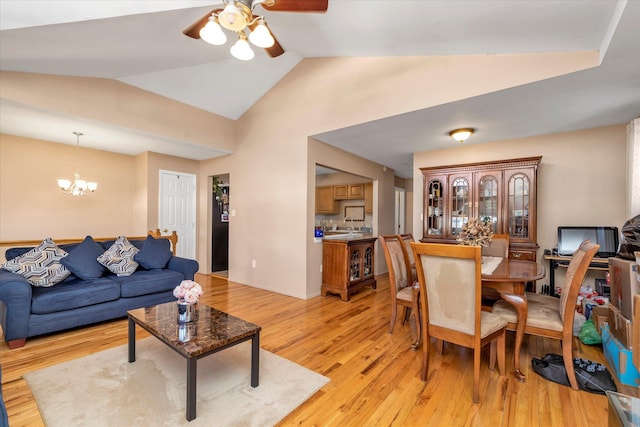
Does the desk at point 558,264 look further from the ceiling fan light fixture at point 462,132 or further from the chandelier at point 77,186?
the chandelier at point 77,186

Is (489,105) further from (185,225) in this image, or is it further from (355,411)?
(185,225)

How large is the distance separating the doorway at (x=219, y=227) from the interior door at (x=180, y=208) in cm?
42

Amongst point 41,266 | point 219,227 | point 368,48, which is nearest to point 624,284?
point 368,48

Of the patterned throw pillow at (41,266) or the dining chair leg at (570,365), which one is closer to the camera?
the dining chair leg at (570,365)

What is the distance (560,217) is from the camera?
3.71 metres

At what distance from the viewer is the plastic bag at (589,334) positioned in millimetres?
2654

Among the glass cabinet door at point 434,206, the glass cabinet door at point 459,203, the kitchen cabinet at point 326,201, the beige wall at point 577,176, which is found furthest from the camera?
the kitchen cabinet at point 326,201

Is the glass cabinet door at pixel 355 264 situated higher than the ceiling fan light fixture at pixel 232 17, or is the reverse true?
the ceiling fan light fixture at pixel 232 17

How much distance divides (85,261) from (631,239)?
569cm

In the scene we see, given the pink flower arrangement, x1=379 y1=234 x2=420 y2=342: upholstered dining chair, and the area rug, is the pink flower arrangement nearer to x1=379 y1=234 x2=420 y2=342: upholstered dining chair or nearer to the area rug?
the area rug

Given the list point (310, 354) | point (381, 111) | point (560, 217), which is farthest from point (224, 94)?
point (560, 217)

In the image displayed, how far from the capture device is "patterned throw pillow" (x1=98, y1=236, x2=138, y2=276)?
3428 millimetres

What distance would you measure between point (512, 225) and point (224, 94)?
4.83 m

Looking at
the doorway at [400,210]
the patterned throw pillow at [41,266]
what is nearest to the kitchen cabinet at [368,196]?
the doorway at [400,210]
